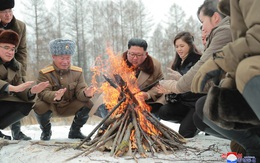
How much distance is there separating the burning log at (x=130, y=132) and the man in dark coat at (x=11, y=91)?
3.63ft

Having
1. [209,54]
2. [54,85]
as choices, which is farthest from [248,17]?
[54,85]

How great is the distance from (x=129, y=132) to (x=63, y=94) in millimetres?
1613

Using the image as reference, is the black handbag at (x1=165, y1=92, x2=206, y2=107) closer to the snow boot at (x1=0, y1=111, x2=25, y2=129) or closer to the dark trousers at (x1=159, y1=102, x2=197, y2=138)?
the dark trousers at (x1=159, y1=102, x2=197, y2=138)

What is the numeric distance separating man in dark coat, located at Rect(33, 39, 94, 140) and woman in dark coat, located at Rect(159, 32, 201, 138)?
119 cm

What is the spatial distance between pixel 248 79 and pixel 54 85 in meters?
3.39

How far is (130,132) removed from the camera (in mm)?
3375

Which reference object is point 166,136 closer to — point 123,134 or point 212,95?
point 123,134

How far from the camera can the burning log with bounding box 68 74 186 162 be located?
3.15 m

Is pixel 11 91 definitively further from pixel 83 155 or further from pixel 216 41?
pixel 216 41

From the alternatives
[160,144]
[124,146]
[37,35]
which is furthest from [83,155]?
[37,35]

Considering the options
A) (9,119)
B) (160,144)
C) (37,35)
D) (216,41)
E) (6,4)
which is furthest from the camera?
(37,35)

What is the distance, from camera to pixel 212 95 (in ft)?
7.37

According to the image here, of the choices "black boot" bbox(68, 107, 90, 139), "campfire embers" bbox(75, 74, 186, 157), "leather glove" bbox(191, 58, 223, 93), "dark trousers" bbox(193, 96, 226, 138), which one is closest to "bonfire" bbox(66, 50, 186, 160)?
"campfire embers" bbox(75, 74, 186, 157)

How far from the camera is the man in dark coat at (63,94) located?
452 cm
